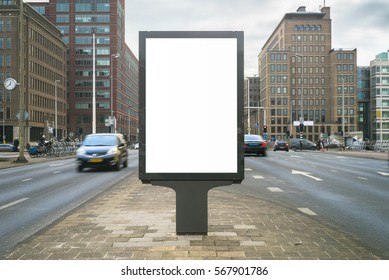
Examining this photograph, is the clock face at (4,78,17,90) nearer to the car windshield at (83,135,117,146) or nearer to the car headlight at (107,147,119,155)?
the car windshield at (83,135,117,146)

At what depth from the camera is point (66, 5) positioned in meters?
111

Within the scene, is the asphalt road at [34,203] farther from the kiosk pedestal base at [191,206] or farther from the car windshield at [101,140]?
the car windshield at [101,140]

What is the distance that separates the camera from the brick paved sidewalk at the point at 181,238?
4.23 meters

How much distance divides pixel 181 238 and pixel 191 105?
147cm

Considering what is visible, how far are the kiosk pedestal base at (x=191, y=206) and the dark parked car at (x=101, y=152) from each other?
13.0 m

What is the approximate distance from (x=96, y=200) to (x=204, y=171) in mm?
4327

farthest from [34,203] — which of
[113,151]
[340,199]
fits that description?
[113,151]

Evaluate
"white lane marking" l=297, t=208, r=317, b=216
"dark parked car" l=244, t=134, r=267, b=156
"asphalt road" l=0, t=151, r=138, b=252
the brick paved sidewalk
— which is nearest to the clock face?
"asphalt road" l=0, t=151, r=138, b=252

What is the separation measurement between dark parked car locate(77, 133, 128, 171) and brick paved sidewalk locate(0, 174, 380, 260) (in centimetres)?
1043

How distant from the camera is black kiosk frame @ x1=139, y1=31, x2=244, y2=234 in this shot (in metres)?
4.80

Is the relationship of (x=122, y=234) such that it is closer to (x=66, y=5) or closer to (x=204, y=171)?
(x=204, y=171)

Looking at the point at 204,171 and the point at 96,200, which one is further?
the point at 96,200

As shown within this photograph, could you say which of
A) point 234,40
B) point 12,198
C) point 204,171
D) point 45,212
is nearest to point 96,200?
point 45,212

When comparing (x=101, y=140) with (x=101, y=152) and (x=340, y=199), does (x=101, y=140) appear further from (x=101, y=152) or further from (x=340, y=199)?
(x=340, y=199)
